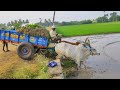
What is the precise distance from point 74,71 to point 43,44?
4.53 feet

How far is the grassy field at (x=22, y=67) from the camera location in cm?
815

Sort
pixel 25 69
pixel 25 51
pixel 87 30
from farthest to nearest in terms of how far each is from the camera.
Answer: pixel 87 30
pixel 25 51
pixel 25 69

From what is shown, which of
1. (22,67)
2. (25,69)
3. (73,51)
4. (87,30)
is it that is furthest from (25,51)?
(87,30)

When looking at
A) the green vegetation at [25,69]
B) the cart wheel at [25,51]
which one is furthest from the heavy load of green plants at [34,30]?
the green vegetation at [25,69]

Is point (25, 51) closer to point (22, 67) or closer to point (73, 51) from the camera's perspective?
point (22, 67)

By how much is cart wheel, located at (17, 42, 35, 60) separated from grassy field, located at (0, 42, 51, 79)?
0.16m

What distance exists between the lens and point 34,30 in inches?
392

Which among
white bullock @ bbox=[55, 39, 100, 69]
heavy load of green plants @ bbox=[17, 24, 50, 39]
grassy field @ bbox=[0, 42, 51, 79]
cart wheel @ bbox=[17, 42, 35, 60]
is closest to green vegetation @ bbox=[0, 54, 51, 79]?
grassy field @ bbox=[0, 42, 51, 79]

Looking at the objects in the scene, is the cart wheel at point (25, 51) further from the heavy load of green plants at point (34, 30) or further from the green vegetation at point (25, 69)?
the heavy load of green plants at point (34, 30)

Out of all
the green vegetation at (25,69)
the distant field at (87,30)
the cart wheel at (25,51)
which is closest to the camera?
the green vegetation at (25,69)

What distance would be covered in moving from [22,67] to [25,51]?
102 cm

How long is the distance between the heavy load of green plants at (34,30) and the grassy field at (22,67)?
0.74 meters

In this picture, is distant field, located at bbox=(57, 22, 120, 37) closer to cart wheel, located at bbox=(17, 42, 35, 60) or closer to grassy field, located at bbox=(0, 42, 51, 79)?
grassy field, located at bbox=(0, 42, 51, 79)
